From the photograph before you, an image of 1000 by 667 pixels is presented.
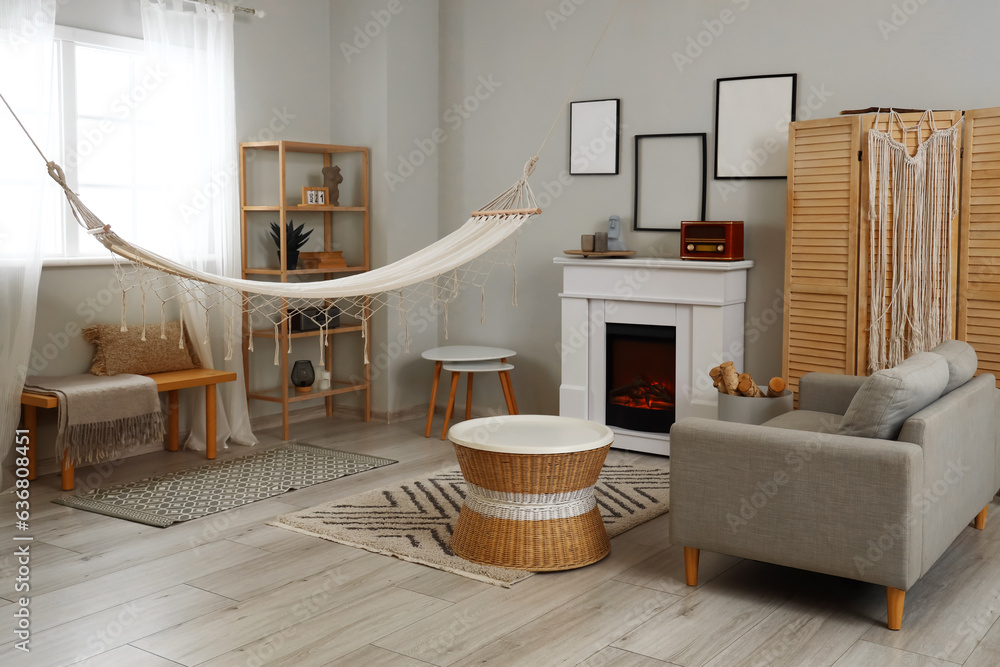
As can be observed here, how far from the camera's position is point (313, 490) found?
426 cm

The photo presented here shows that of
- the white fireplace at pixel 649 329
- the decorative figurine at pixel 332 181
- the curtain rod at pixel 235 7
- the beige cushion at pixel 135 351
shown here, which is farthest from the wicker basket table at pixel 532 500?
the curtain rod at pixel 235 7

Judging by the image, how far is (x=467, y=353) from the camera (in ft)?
17.4

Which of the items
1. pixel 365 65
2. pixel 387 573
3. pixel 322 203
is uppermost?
pixel 365 65

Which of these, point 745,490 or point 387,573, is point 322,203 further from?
point 745,490

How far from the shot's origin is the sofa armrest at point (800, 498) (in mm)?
2633

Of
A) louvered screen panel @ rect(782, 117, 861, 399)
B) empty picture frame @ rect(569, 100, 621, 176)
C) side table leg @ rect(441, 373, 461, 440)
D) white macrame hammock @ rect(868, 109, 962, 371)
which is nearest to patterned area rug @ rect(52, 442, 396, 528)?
side table leg @ rect(441, 373, 461, 440)

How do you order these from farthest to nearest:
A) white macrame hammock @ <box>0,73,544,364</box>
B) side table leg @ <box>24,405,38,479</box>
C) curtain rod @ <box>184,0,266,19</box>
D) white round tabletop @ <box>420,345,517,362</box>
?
1. white round tabletop @ <box>420,345,517,362</box>
2. curtain rod @ <box>184,0,266,19</box>
3. side table leg @ <box>24,405,38,479</box>
4. white macrame hammock @ <box>0,73,544,364</box>

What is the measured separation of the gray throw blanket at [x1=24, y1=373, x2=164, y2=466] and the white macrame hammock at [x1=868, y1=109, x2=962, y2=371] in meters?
3.39

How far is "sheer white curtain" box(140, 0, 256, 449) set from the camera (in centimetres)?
485

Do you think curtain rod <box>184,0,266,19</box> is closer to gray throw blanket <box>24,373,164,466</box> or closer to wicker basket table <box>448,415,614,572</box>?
gray throw blanket <box>24,373,164,466</box>

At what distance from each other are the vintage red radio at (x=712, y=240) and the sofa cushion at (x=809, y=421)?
3.59ft

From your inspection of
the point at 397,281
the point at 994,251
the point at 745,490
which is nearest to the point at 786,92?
the point at 994,251

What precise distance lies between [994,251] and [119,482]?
13.3ft

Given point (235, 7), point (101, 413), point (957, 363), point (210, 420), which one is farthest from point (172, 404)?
point (957, 363)
